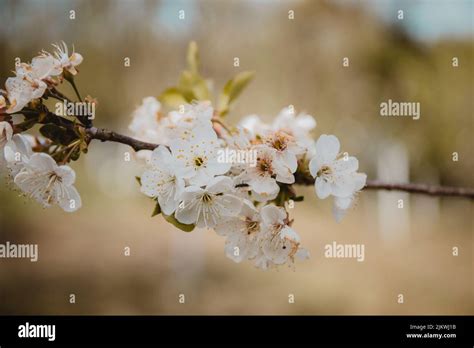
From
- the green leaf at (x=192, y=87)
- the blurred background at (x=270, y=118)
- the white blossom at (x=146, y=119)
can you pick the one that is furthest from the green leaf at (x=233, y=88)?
the blurred background at (x=270, y=118)

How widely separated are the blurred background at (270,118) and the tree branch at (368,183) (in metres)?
3.82

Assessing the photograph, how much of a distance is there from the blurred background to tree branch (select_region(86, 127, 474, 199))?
12.5 feet

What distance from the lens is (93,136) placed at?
80cm

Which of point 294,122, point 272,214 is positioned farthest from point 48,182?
point 294,122

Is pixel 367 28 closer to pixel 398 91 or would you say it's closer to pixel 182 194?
pixel 398 91

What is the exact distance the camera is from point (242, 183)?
2.55 feet

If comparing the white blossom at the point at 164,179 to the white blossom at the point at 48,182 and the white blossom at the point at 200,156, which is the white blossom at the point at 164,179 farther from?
the white blossom at the point at 48,182

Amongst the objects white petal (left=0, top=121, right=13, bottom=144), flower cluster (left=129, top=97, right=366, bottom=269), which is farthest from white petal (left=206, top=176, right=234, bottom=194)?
white petal (left=0, top=121, right=13, bottom=144)

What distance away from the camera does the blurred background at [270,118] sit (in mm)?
5312

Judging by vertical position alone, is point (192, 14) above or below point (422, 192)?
above

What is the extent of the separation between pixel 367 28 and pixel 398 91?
119cm

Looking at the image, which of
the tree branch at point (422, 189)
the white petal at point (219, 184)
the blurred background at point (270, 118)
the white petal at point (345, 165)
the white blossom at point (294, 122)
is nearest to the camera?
the white petal at point (219, 184)
